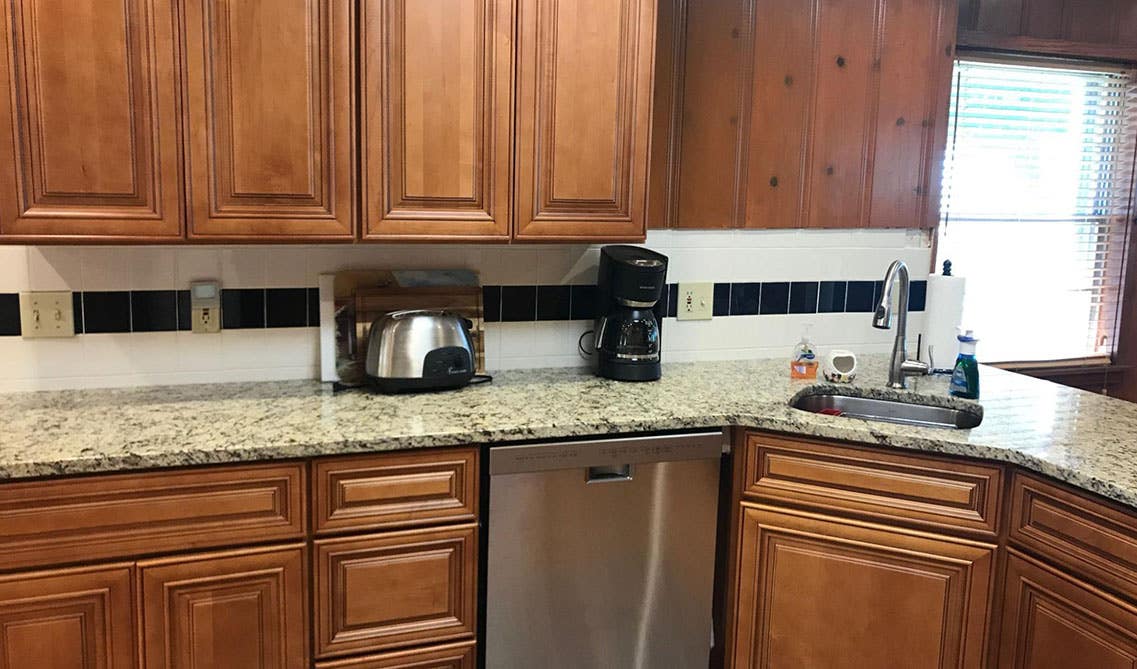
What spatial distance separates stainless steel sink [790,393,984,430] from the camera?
7.68ft

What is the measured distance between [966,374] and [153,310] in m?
2.13

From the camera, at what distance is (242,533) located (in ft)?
5.76

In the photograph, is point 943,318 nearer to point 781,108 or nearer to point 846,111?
point 846,111

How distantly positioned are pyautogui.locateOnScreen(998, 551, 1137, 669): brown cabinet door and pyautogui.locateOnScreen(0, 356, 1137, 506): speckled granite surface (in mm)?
225

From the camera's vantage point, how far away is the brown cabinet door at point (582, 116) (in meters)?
2.07

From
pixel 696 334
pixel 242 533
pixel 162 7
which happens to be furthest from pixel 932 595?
pixel 162 7

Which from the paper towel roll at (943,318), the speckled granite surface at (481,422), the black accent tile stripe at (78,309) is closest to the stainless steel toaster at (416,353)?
the speckled granite surface at (481,422)

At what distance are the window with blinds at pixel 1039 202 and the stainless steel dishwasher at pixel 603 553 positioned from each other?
4.72 ft

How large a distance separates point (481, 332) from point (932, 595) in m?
1.31

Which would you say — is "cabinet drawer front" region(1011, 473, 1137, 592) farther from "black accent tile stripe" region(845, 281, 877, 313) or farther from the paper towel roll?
"black accent tile stripe" region(845, 281, 877, 313)

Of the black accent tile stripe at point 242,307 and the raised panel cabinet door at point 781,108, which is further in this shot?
the raised panel cabinet door at point 781,108

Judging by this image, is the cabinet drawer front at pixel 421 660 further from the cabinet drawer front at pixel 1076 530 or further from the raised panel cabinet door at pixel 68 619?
the cabinet drawer front at pixel 1076 530

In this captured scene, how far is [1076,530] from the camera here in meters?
1.73

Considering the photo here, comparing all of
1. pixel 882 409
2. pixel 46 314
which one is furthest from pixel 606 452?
pixel 46 314
